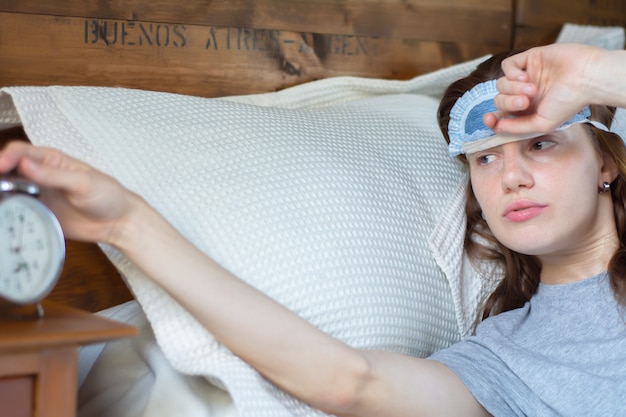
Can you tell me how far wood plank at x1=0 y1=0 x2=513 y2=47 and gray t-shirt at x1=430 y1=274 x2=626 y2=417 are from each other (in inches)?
30.6

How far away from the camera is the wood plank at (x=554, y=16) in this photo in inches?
87.7


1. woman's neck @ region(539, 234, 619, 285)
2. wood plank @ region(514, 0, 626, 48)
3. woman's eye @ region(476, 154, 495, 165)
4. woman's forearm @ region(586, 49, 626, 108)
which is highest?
woman's forearm @ region(586, 49, 626, 108)

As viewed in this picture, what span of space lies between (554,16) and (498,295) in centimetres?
104

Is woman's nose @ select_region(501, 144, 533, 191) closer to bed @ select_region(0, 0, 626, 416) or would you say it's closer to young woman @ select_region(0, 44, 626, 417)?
young woman @ select_region(0, 44, 626, 417)

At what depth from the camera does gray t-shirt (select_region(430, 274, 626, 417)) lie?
1337mm

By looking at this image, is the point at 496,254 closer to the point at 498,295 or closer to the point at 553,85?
the point at 498,295

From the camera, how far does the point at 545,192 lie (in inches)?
54.9

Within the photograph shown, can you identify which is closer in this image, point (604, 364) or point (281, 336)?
point (281, 336)

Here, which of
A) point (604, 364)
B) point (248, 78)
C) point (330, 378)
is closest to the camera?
point (330, 378)

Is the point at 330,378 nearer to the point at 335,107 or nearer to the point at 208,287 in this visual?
the point at 208,287

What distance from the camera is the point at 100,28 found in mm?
1562

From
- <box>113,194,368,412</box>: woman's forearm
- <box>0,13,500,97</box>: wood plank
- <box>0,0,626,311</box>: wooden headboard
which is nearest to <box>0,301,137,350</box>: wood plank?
<box>113,194,368,412</box>: woman's forearm

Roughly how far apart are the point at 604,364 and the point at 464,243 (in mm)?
352

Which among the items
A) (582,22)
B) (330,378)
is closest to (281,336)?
(330,378)
